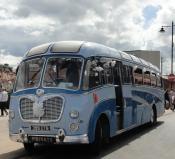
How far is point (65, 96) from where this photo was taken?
1346 centimetres

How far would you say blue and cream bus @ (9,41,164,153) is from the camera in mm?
13375

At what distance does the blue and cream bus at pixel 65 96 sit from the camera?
13.4m

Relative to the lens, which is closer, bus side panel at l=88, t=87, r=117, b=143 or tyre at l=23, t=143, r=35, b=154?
bus side panel at l=88, t=87, r=117, b=143

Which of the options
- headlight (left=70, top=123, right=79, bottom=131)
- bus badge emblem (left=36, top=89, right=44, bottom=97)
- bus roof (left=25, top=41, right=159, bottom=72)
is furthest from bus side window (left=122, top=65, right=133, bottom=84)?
headlight (left=70, top=123, right=79, bottom=131)

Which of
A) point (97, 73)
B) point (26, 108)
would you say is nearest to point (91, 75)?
point (97, 73)

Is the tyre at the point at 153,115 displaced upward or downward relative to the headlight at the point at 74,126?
downward

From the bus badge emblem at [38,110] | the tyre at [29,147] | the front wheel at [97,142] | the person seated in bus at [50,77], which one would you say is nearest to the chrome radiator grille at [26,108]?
the bus badge emblem at [38,110]

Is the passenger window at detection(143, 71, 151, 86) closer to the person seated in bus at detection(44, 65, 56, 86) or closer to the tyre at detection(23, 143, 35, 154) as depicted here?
the tyre at detection(23, 143, 35, 154)

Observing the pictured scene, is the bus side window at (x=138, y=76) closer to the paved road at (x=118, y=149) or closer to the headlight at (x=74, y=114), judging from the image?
the paved road at (x=118, y=149)

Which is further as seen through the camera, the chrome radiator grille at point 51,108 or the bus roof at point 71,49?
the bus roof at point 71,49

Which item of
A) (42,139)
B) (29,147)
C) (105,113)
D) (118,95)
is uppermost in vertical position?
(118,95)

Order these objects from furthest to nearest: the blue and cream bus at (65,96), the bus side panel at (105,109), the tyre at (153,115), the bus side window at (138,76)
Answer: the tyre at (153,115)
the bus side window at (138,76)
the bus side panel at (105,109)
the blue and cream bus at (65,96)

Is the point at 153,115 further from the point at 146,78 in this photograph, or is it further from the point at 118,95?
the point at 118,95

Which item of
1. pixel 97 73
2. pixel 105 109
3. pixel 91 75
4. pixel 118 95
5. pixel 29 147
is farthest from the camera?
pixel 118 95
